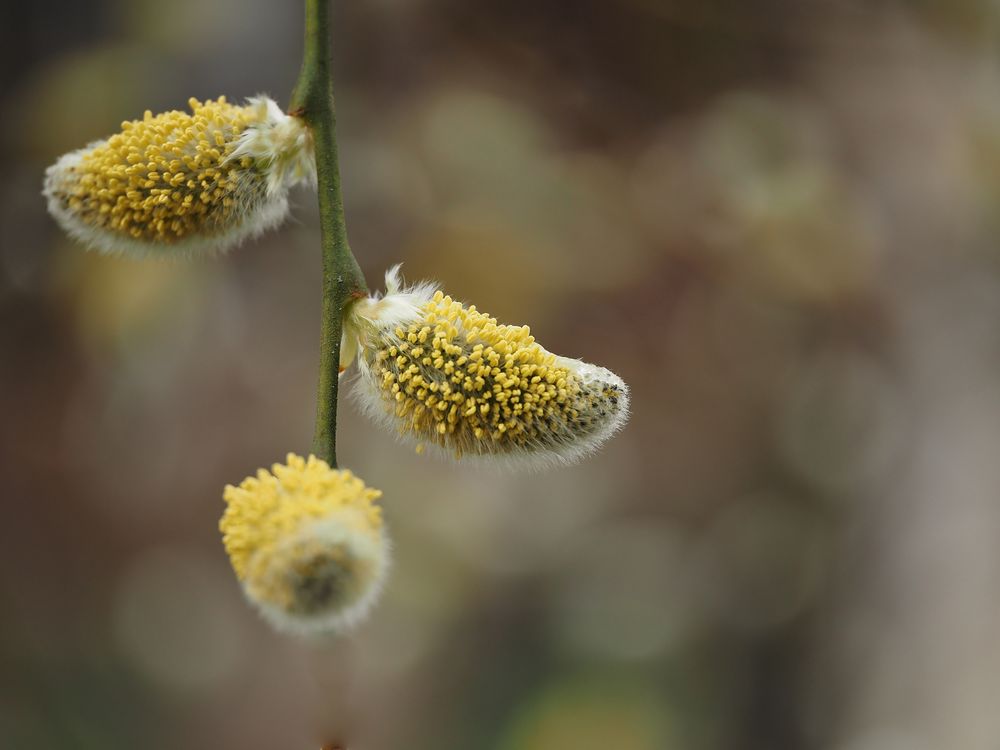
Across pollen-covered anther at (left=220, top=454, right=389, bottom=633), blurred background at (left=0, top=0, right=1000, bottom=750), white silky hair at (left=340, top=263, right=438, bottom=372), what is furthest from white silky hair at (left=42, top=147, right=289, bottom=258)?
blurred background at (left=0, top=0, right=1000, bottom=750)

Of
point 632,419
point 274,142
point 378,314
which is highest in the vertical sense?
point 274,142

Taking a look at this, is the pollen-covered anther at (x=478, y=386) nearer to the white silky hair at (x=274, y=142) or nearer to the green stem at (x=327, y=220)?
the green stem at (x=327, y=220)

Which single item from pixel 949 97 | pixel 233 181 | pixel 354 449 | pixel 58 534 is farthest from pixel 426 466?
pixel 949 97

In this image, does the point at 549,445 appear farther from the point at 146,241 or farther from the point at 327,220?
the point at 146,241

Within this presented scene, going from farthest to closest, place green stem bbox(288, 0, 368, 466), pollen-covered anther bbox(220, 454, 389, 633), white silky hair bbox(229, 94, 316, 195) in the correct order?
1. white silky hair bbox(229, 94, 316, 195)
2. green stem bbox(288, 0, 368, 466)
3. pollen-covered anther bbox(220, 454, 389, 633)

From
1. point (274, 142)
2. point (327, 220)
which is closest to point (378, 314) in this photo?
point (327, 220)

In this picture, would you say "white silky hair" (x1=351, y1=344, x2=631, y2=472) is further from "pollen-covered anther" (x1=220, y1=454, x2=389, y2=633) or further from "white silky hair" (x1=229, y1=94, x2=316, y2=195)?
"white silky hair" (x1=229, y1=94, x2=316, y2=195)

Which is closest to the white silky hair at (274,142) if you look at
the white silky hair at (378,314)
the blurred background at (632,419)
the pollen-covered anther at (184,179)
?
the pollen-covered anther at (184,179)
